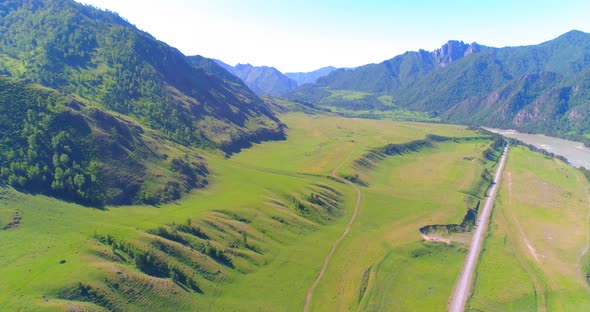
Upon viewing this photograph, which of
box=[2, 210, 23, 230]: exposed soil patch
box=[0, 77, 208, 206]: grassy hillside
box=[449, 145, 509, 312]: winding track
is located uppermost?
box=[0, 77, 208, 206]: grassy hillside

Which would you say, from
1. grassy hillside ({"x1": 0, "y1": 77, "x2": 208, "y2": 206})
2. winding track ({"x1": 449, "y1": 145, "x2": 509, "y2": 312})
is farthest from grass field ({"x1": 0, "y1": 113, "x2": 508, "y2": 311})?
grassy hillside ({"x1": 0, "y1": 77, "x2": 208, "y2": 206})

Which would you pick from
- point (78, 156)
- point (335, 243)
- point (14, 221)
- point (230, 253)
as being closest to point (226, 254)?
point (230, 253)

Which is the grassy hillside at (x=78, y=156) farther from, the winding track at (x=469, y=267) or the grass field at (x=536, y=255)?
the grass field at (x=536, y=255)

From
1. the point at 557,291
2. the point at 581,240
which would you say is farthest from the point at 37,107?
the point at 581,240

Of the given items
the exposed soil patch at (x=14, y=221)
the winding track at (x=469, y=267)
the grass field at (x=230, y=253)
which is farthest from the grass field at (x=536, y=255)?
the exposed soil patch at (x=14, y=221)

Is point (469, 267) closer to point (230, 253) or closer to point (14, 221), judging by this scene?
point (230, 253)

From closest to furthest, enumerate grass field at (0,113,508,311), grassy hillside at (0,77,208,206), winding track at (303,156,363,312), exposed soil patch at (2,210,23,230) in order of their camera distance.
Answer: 1. grass field at (0,113,508,311)
2. exposed soil patch at (2,210,23,230)
3. winding track at (303,156,363,312)
4. grassy hillside at (0,77,208,206)

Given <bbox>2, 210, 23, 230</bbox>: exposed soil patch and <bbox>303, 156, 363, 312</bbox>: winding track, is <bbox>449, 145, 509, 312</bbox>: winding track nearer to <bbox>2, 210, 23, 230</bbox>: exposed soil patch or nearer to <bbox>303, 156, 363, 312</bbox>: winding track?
<bbox>303, 156, 363, 312</bbox>: winding track
